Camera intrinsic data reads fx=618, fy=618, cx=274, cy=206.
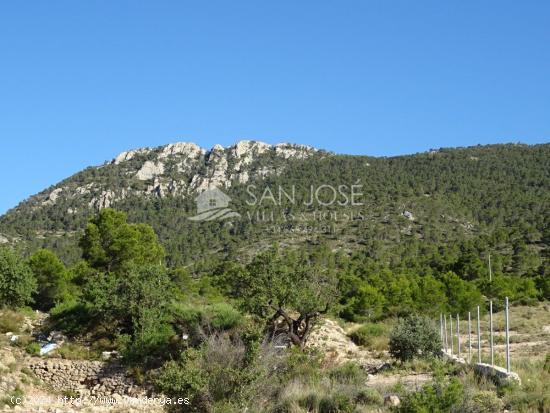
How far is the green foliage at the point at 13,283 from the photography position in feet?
109

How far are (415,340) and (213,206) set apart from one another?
84.3m

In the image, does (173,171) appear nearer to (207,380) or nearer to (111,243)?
(111,243)

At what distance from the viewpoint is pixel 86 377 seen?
22.0m

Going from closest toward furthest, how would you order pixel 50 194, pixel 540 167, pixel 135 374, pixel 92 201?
pixel 135 374, pixel 540 167, pixel 92 201, pixel 50 194

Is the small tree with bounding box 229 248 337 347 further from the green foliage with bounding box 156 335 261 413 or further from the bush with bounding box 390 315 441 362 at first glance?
the green foliage with bounding box 156 335 261 413

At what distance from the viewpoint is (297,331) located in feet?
78.2

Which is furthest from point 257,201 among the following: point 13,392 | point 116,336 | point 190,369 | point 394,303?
point 190,369

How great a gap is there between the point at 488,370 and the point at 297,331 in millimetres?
11373

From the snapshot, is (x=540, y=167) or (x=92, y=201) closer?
(x=540, y=167)

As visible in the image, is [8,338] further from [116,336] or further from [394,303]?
[394,303]

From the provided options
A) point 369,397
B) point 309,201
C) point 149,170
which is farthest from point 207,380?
point 149,170

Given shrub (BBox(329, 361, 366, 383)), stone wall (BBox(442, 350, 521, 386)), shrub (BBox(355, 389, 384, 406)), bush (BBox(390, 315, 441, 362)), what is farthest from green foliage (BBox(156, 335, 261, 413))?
bush (BBox(390, 315, 441, 362))

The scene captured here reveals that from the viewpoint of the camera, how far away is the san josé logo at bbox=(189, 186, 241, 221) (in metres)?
93.7

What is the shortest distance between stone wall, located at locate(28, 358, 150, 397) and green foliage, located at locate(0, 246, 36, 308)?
37.5ft
